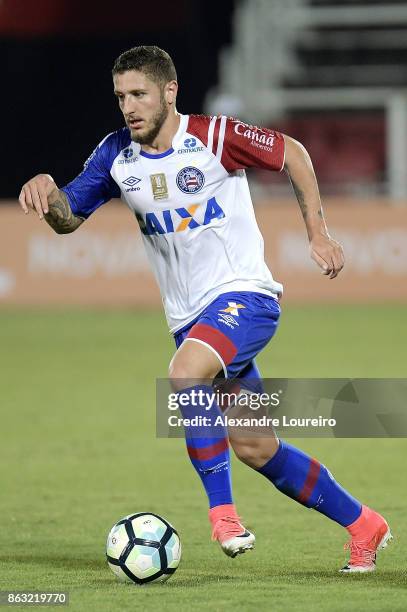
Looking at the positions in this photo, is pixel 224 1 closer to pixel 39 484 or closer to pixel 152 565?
pixel 39 484

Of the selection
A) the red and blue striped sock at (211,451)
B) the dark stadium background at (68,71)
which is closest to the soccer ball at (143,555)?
the red and blue striped sock at (211,451)

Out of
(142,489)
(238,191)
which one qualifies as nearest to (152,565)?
(238,191)

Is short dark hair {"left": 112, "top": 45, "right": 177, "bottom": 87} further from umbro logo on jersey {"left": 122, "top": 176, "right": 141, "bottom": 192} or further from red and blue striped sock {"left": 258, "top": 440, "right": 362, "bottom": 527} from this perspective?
red and blue striped sock {"left": 258, "top": 440, "right": 362, "bottom": 527}

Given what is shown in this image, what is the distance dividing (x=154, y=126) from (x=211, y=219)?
47cm

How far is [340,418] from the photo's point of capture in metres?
5.74

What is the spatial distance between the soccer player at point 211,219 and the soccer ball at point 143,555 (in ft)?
1.46

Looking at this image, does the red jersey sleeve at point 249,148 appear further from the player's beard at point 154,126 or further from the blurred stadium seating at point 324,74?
the blurred stadium seating at point 324,74

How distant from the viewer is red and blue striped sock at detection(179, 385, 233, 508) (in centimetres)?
495

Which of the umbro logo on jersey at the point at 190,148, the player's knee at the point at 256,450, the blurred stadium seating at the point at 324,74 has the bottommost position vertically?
the blurred stadium seating at the point at 324,74

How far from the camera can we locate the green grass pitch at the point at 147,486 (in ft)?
15.9

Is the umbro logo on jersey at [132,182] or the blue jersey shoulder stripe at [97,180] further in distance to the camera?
the blue jersey shoulder stripe at [97,180]

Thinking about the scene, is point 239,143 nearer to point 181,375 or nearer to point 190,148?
point 190,148

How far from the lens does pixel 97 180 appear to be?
5.48m

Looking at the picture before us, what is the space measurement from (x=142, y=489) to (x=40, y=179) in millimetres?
2725
